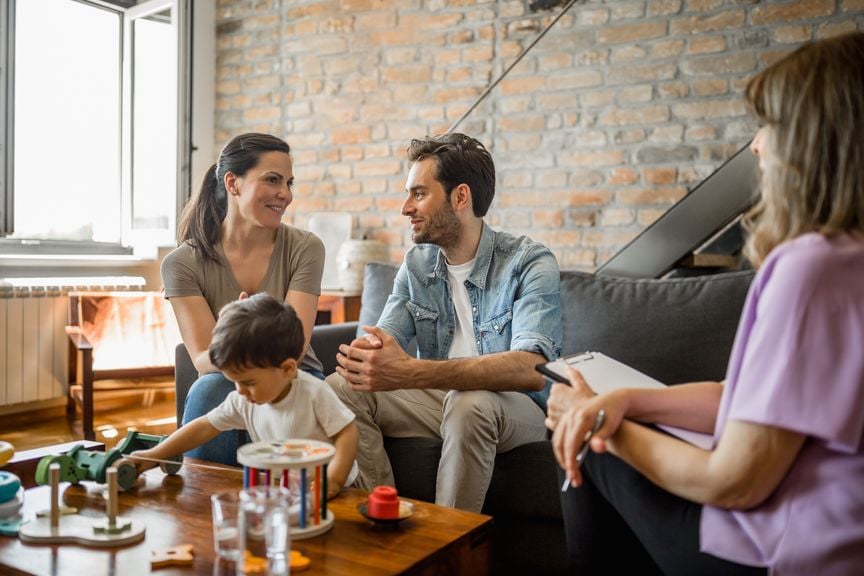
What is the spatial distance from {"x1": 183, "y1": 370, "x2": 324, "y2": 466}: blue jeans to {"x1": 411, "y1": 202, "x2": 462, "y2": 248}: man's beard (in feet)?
2.11

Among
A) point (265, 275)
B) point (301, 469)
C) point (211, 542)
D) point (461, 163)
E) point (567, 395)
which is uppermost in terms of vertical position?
point (461, 163)

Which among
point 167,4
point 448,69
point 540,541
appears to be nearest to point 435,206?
point 540,541

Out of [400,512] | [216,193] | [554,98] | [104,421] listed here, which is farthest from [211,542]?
[104,421]

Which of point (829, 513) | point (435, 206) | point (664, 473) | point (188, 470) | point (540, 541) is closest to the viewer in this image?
point (829, 513)

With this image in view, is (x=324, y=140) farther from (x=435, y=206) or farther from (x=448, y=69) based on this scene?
(x=435, y=206)

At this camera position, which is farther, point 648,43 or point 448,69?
point 448,69

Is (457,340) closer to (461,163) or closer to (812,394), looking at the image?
(461,163)

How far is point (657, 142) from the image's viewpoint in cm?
322

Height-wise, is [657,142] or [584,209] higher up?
[657,142]

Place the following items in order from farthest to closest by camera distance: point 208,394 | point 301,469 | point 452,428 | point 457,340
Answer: point 457,340 → point 208,394 → point 452,428 → point 301,469

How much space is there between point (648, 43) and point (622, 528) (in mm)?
2505

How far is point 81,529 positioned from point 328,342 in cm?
136

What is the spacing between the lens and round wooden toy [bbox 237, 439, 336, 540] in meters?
1.10

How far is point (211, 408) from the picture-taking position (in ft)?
5.98
